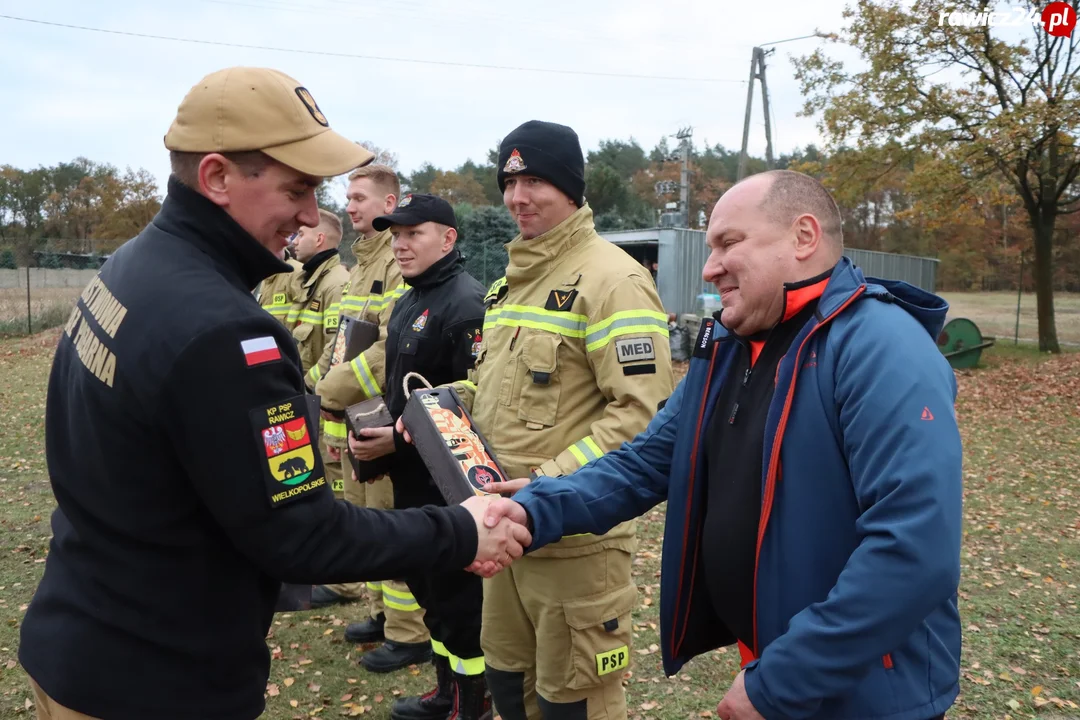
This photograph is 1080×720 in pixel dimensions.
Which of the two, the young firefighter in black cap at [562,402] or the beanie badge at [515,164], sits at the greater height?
the beanie badge at [515,164]

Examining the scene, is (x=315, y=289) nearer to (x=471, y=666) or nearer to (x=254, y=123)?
(x=471, y=666)

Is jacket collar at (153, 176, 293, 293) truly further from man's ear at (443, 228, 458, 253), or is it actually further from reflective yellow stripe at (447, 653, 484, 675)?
reflective yellow stripe at (447, 653, 484, 675)

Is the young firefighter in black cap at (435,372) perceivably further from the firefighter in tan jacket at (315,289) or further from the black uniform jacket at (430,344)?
the firefighter in tan jacket at (315,289)

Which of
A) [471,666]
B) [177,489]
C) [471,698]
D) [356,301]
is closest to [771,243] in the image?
[177,489]

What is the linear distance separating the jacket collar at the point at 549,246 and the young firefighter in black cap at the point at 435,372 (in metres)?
0.96

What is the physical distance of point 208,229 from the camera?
6.73 ft

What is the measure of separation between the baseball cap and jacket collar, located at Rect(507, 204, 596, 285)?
1.31 metres

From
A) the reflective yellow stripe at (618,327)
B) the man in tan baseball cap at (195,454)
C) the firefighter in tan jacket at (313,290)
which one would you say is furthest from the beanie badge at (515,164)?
the firefighter in tan jacket at (313,290)

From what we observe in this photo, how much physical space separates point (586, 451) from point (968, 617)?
13.2 feet

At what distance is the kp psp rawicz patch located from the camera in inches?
74.5

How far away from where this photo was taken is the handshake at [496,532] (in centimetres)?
250

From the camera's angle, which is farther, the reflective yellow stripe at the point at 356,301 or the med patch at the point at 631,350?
the reflective yellow stripe at the point at 356,301

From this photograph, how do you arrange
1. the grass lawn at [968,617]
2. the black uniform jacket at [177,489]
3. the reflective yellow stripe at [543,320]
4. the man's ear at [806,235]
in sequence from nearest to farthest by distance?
the black uniform jacket at [177,489]
the man's ear at [806,235]
the reflective yellow stripe at [543,320]
the grass lawn at [968,617]

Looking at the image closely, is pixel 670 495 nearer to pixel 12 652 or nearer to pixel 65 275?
pixel 12 652
